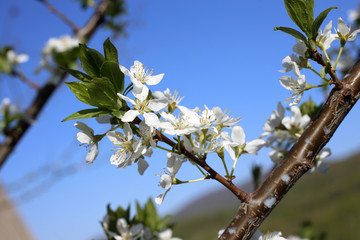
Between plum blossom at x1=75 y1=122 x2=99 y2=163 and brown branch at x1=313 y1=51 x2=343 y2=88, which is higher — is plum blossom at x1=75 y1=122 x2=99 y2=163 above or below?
above

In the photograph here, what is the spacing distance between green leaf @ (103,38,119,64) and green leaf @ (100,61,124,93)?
0.03 m

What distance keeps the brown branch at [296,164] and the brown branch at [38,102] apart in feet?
7.62

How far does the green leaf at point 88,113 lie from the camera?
3.20 feet

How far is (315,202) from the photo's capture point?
3875 cm

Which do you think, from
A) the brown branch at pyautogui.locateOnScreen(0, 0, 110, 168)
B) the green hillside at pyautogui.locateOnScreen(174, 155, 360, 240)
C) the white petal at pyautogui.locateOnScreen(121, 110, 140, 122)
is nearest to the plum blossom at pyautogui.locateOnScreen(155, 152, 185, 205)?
the white petal at pyautogui.locateOnScreen(121, 110, 140, 122)

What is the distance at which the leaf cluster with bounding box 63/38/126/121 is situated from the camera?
94 centimetres

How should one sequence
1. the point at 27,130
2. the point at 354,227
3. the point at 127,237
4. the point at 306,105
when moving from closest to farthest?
1. the point at 127,237
2. the point at 306,105
3. the point at 27,130
4. the point at 354,227

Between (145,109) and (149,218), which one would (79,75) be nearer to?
(145,109)

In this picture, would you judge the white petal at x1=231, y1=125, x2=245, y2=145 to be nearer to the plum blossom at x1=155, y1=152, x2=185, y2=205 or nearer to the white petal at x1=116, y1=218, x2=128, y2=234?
the plum blossom at x1=155, y1=152, x2=185, y2=205

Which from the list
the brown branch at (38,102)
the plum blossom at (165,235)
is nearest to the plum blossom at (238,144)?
the plum blossom at (165,235)

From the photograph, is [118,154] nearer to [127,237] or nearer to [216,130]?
[216,130]

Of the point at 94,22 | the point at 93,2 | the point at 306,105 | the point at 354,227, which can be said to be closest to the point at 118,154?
the point at 306,105

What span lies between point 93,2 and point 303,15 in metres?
3.12

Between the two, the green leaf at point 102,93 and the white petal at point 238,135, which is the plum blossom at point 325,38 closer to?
the white petal at point 238,135
